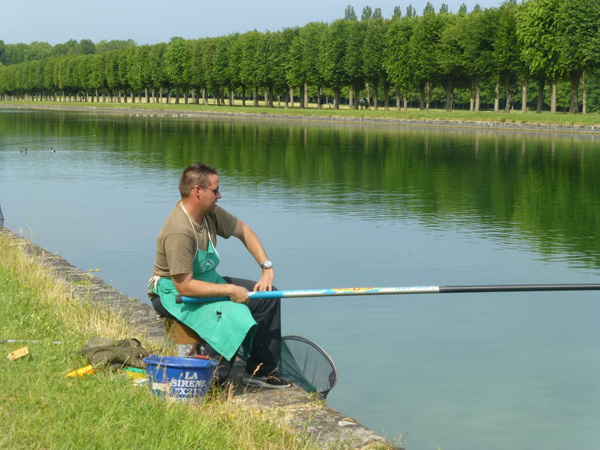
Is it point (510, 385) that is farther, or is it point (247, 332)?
point (510, 385)

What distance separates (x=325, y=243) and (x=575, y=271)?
16.0 ft

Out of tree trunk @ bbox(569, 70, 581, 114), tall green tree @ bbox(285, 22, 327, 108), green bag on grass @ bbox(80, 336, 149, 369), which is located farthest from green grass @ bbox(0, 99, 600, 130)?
green bag on grass @ bbox(80, 336, 149, 369)

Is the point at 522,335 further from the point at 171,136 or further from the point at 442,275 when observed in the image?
the point at 171,136

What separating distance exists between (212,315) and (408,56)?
86.8 meters

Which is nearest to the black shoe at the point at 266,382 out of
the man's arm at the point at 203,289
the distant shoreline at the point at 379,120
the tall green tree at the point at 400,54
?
the man's arm at the point at 203,289

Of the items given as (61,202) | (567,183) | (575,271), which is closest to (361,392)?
(575,271)

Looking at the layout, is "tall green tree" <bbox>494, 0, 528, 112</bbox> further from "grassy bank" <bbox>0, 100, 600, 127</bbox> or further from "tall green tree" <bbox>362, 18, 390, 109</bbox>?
"tall green tree" <bbox>362, 18, 390, 109</bbox>

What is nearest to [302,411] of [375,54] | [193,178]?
[193,178]

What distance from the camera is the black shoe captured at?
7199mm

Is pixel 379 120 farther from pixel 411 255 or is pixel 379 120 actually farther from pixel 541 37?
pixel 411 255

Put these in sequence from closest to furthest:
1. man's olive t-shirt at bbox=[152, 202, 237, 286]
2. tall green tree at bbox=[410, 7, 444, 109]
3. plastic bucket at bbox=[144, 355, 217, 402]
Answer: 1. plastic bucket at bbox=[144, 355, 217, 402]
2. man's olive t-shirt at bbox=[152, 202, 237, 286]
3. tall green tree at bbox=[410, 7, 444, 109]

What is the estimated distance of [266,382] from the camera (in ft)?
23.7

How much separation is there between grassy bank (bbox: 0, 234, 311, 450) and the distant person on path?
1.51 feet

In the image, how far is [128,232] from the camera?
1908 centimetres
